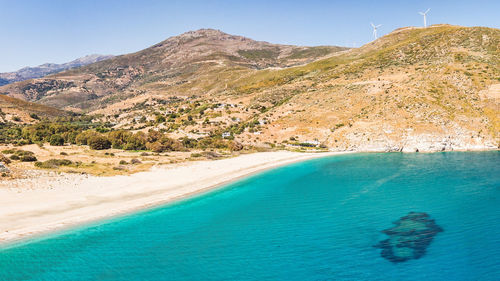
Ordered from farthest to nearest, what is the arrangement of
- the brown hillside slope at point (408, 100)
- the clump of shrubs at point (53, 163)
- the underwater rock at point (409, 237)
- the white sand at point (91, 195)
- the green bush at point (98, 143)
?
the brown hillside slope at point (408, 100) → the green bush at point (98, 143) → the clump of shrubs at point (53, 163) → the white sand at point (91, 195) → the underwater rock at point (409, 237)

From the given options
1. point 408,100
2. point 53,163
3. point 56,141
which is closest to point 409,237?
point 53,163

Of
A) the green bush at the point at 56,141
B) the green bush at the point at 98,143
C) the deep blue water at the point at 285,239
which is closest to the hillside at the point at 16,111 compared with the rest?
the green bush at the point at 56,141

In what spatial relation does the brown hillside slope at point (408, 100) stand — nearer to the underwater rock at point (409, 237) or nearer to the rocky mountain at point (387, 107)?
the rocky mountain at point (387, 107)

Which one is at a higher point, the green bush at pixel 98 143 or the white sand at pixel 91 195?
the green bush at pixel 98 143

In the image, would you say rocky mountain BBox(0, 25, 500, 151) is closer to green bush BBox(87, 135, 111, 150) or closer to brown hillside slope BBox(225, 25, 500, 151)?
brown hillside slope BBox(225, 25, 500, 151)

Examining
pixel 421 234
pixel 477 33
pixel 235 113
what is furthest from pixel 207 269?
pixel 477 33

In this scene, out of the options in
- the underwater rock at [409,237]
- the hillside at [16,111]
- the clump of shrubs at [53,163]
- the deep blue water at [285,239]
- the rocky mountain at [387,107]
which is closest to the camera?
the deep blue water at [285,239]
